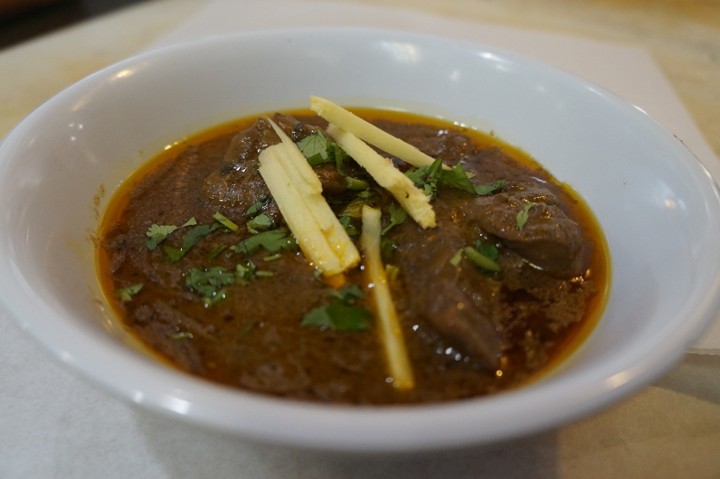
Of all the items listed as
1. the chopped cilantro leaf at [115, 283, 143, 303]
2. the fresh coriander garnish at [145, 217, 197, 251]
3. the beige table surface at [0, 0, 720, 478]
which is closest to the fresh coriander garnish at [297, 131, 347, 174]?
the fresh coriander garnish at [145, 217, 197, 251]

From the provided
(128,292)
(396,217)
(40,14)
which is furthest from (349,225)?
(40,14)

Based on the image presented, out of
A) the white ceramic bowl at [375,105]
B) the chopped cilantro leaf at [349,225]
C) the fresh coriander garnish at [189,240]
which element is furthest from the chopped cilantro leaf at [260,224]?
the white ceramic bowl at [375,105]

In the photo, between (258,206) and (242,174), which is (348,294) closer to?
(258,206)

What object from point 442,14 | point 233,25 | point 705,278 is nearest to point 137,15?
point 233,25

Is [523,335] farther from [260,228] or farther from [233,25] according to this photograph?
[233,25]

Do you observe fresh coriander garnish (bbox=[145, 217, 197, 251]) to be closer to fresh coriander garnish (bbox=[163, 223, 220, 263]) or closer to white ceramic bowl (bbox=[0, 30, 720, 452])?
fresh coriander garnish (bbox=[163, 223, 220, 263])
